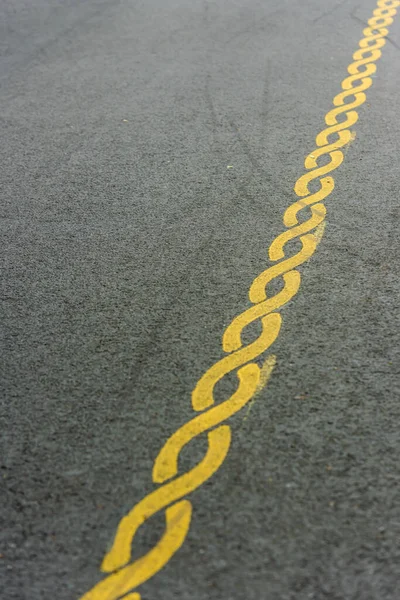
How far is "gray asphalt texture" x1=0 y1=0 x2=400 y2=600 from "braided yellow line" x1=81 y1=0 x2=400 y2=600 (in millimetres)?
35

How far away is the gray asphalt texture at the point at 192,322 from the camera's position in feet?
6.38

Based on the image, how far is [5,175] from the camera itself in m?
4.01

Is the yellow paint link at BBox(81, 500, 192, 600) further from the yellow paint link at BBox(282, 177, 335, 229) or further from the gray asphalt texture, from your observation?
the yellow paint link at BBox(282, 177, 335, 229)

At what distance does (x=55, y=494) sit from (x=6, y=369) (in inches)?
26.3

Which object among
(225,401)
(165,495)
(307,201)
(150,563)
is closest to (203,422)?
(225,401)

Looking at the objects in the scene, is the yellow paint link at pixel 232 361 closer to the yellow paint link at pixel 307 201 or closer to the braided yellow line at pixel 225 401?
the braided yellow line at pixel 225 401

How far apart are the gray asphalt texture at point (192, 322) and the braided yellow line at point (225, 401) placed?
3cm

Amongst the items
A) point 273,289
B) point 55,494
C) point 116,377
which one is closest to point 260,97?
point 273,289

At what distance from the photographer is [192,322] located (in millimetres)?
2795

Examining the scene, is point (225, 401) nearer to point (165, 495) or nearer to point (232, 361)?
point (232, 361)

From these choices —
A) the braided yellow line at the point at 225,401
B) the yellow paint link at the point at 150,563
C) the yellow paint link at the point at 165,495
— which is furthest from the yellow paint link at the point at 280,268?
the yellow paint link at the point at 150,563

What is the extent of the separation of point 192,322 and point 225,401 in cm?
47

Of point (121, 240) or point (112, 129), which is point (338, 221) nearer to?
point (121, 240)

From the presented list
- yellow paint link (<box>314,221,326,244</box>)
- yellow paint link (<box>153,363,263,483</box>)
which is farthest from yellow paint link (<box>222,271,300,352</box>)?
yellow paint link (<box>314,221,326,244</box>)
